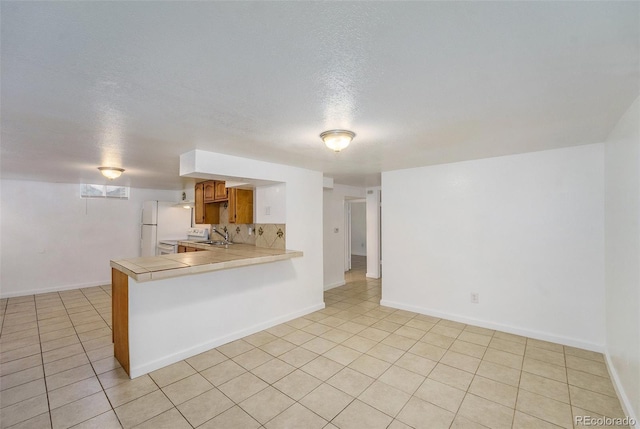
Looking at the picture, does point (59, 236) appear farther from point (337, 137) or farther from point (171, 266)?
point (337, 137)

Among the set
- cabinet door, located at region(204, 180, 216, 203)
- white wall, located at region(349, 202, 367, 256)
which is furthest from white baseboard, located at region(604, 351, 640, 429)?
white wall, located at region(349, 202, 367, 256)

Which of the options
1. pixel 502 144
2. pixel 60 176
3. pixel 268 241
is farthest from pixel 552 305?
pixel 60 176

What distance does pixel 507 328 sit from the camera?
348 cm

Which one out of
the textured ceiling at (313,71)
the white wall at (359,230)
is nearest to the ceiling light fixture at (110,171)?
the textured ceiling at (313,71)

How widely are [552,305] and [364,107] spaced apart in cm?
325

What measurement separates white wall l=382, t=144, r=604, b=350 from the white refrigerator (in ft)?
16.0

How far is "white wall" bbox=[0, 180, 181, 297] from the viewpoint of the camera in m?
5.11

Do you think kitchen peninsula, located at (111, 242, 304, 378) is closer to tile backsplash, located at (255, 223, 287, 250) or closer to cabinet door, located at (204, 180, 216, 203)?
tile backsplash, located at (255, 223, 287, 250)

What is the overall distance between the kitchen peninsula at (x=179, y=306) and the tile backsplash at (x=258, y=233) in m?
0.55

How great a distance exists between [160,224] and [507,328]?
663cm

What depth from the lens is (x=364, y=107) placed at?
6.27ft

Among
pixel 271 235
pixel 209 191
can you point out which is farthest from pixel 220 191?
pixel 271 235

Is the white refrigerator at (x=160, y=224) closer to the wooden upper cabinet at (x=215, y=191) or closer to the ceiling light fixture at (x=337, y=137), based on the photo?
the wooden upper cabinet at (x=215, y=191)

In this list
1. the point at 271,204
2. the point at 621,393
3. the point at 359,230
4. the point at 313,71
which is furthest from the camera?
the point at 359,230
